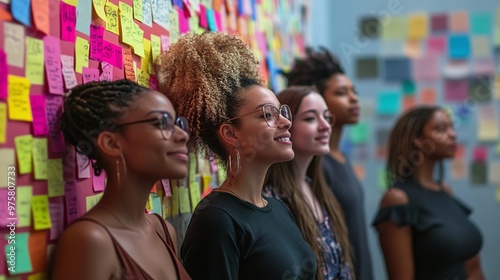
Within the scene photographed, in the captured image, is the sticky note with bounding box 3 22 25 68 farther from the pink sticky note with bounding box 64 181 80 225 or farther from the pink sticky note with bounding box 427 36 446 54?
the pink sticky note with bounding box 427 36 446 54

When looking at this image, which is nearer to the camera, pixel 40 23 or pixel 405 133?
pixel 40 23

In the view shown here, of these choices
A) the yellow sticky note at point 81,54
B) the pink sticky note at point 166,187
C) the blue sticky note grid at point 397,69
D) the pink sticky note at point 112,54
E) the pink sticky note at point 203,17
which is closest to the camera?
the yellow sticky note at point 81,54

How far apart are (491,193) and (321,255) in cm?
205

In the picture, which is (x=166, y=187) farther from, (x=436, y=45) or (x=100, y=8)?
(x=436, y=45)

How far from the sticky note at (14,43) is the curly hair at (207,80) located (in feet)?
1.70

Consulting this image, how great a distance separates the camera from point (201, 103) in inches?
63.0

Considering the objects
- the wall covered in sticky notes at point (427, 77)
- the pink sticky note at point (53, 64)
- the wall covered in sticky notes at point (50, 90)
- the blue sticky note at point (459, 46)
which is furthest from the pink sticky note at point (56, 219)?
the blue sticky note at point (459, 46)

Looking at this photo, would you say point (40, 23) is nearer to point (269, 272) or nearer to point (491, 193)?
point (269, 272)

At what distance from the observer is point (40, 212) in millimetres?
1200

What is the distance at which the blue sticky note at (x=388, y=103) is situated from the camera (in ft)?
12.4

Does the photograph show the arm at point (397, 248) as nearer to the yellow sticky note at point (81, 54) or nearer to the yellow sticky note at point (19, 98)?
the yellow sticky note at point (81, 54)

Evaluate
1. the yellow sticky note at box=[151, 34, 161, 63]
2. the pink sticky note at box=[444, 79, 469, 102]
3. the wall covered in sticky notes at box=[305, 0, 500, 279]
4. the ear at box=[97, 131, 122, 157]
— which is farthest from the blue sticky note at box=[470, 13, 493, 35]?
the ear at box=[97, 131, 122, 157]

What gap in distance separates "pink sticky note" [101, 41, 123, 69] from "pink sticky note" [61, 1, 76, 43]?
0.13 meters

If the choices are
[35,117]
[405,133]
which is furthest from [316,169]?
[35,117]
